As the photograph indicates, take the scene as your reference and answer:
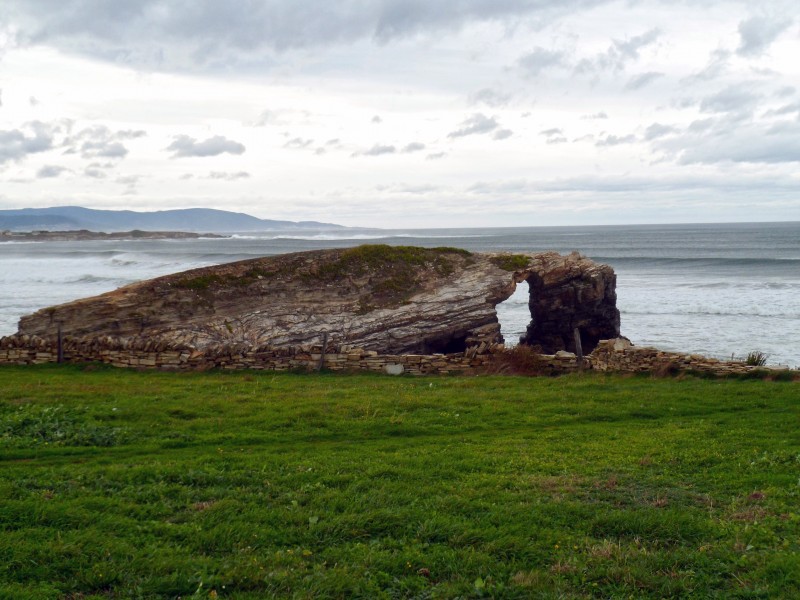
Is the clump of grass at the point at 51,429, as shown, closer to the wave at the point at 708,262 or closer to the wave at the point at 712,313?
the wave at the point at 712,313

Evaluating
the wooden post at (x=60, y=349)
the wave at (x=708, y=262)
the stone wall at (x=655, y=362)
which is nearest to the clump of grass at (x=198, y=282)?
the wooden post at (x=60, y=349)

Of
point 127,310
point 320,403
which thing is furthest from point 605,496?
point 127,310

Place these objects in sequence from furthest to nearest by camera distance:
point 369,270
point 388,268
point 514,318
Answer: point 514,318, point 388,268, point 369,270

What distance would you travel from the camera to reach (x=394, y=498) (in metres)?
7.90

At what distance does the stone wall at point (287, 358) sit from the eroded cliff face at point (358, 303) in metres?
1.05

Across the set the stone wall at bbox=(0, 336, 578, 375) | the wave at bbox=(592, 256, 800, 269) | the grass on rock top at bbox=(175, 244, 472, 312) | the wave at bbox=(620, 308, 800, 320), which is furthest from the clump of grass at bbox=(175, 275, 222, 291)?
the wave at bbox=(592, 256, 800, 269)

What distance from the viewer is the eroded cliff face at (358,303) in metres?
21.6

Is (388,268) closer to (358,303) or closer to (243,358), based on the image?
(358,303)

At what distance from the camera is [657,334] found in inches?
1224

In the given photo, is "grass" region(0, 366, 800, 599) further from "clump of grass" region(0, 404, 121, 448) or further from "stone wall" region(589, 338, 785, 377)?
"stone wall" region(589, 338, 785, 377)

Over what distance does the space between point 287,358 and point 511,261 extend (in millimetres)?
10036

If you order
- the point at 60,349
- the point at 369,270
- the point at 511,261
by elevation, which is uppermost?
the point at 511,261

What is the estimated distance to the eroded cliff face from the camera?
21.6m

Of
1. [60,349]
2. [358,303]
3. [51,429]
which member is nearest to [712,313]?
[358,303]
